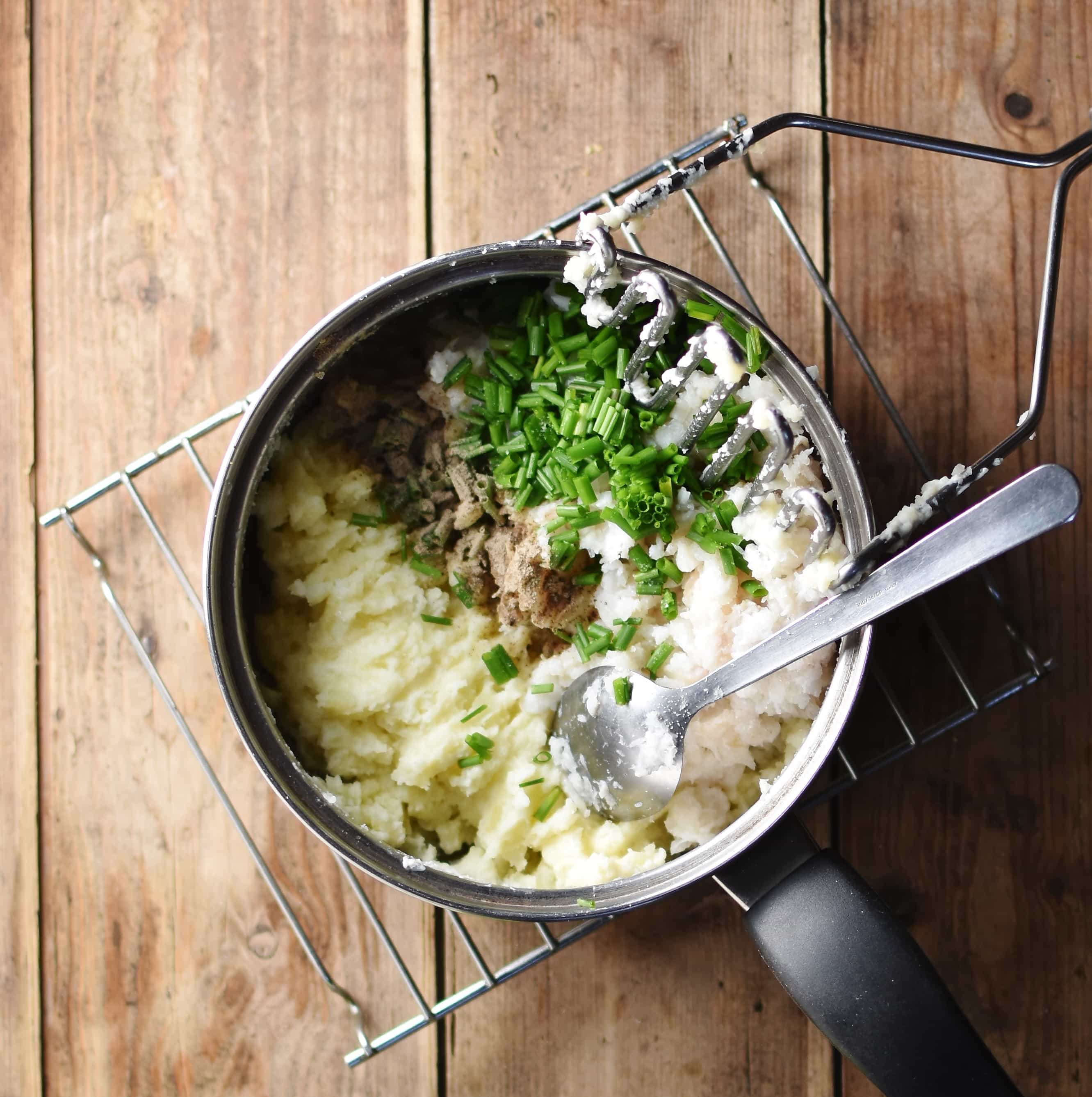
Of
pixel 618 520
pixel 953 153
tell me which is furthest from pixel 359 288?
pixel 953 153

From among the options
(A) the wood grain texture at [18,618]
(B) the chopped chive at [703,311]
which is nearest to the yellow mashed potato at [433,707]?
(B) the chopped chive at [703,311]

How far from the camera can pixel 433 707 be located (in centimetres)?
115

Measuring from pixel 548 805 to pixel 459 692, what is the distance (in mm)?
163

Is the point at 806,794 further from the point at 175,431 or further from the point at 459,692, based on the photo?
the point at 175,431

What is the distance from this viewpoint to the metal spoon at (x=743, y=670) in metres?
0.82

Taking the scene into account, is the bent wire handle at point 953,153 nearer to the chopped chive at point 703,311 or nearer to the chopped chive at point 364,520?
the chopped chive at point 703,311

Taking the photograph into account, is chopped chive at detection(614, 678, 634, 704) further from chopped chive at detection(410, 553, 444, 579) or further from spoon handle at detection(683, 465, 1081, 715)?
chopped chive at detection(410, 553, 444, 579)

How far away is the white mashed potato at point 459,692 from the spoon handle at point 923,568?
0.06 meters

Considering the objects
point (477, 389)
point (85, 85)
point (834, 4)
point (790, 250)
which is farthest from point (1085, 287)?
point (85, 85)

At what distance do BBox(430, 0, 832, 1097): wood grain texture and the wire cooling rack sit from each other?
3 centimetres

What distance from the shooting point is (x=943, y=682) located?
1274mm

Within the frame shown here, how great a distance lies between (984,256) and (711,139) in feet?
1.25

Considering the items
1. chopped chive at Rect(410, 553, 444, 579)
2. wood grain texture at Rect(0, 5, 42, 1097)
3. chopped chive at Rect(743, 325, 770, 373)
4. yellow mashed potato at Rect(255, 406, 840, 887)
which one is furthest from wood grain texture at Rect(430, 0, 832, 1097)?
wood grain texture at Rect(0, 5, 42, 1097)

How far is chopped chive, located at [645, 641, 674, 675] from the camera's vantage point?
1.12m
